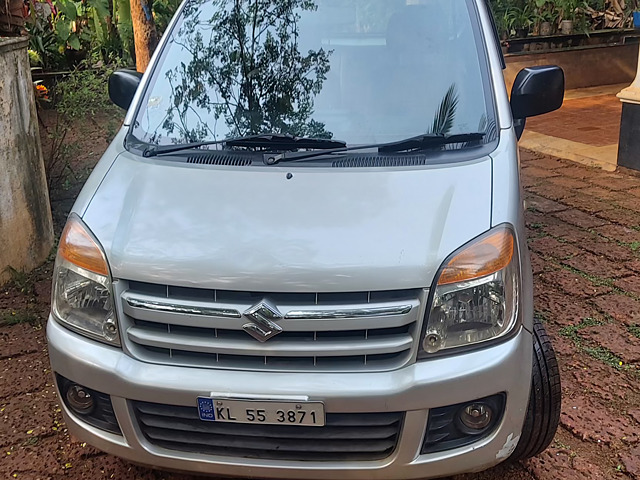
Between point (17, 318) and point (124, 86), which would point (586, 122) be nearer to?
point (124, 86)

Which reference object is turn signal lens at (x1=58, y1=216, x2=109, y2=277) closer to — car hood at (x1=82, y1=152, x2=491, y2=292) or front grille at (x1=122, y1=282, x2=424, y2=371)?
car hood at (x1=82, y1=152, x2=491, y2=292)

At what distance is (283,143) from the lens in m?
2.62

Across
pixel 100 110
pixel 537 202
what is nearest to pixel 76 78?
pixel 100 110

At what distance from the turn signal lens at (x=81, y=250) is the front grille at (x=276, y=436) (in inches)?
18.5

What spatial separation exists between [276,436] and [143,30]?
4648 millimetres

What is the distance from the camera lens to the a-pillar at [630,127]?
6.13 m

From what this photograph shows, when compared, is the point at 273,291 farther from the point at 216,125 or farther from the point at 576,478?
the point at 576,478

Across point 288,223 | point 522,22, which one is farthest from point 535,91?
point 522,22

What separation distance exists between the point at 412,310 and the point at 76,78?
20.4 feet

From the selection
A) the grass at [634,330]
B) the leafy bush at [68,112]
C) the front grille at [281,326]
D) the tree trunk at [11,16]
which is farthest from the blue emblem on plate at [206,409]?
the leafy bush at [68,112]

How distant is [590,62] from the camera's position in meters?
10.5

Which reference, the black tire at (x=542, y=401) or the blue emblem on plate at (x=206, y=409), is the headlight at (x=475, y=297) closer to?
the black tire at (x=542, y=401)

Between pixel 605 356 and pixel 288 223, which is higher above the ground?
pixel 288 223

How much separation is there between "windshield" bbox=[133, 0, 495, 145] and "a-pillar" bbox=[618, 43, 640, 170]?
3.78 m
